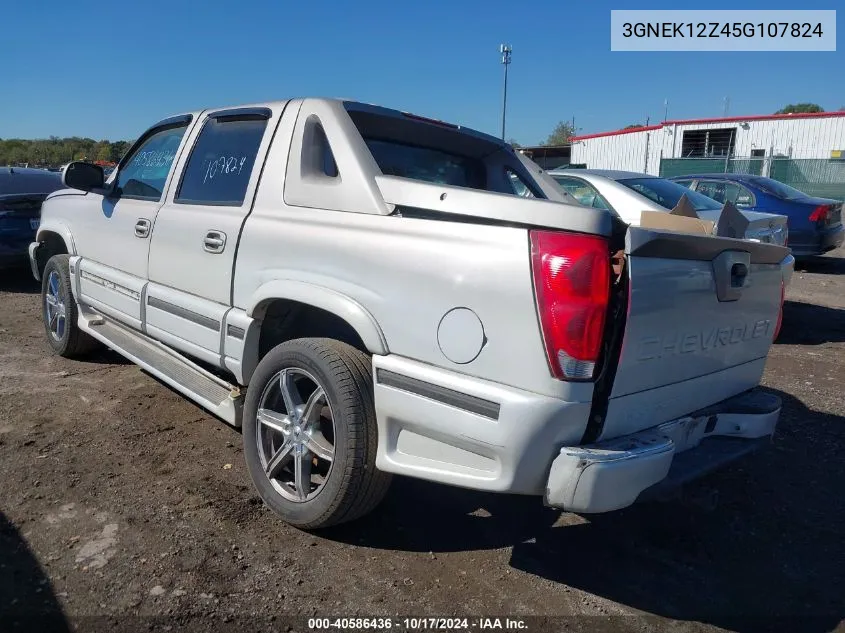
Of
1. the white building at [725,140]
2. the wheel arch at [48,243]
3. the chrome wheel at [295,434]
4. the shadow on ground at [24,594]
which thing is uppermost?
the white building at [725,140]

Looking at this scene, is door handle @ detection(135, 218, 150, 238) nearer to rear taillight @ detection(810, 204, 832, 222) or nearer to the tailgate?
the tailgate

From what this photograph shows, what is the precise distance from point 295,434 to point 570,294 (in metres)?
1.47

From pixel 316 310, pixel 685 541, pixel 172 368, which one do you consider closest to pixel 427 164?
pixel 316 310

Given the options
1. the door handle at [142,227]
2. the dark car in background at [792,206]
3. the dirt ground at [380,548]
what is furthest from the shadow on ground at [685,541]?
the dark car in background at [792,206]

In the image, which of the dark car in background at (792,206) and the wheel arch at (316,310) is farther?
the dark car in background at (792,206)

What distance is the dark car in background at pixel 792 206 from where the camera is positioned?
10.8 meters

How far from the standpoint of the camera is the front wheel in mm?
2791

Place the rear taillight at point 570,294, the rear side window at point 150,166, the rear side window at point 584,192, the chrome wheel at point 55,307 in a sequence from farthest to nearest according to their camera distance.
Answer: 1. the rear side window at point 584,192
2. the chrome wheel at point 55,307
3. the rear side window at point 150,166
4. the rear taillight at point 570,294

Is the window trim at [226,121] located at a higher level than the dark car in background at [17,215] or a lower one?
higher

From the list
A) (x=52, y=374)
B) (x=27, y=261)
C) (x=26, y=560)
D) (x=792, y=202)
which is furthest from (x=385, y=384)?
(x=792, y=202)

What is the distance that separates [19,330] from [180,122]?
3603mm

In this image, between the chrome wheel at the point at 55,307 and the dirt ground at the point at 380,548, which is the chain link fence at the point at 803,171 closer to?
the chrome wheel at the point at 55,307

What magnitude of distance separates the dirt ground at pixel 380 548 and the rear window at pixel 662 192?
3.43 m

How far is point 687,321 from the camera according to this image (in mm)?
2656
